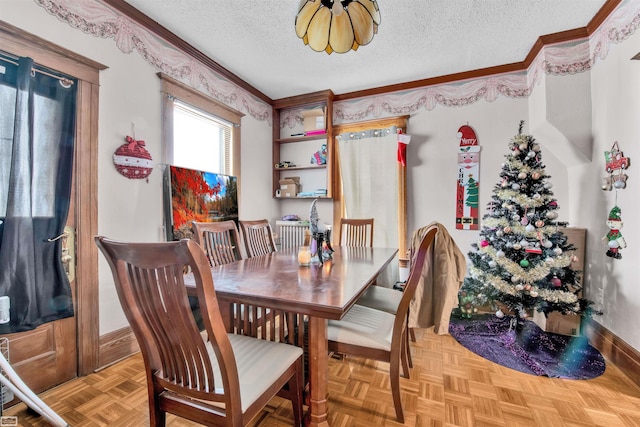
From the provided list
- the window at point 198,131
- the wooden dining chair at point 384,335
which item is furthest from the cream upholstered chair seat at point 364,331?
the window at point 198,131

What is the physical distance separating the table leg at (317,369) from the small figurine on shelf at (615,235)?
226cm

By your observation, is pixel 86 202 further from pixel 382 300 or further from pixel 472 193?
pixel 472 193

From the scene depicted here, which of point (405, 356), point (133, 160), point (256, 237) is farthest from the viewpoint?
point (256, 237)

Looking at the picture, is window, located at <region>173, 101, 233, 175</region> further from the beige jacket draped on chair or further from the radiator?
the beige jacket draped on chair

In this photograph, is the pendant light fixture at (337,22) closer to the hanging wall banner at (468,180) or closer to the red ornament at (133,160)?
the red ornament at (133,160)

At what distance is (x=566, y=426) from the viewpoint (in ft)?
4.69

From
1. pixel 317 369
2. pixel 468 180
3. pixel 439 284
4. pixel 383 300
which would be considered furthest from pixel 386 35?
pixel 317 369

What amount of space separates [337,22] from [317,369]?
176 cm

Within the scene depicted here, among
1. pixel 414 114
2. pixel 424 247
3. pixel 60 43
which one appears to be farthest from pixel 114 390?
pixel 414 114

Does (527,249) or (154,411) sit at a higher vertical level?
(527,249)

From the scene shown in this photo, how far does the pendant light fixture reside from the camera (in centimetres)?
142

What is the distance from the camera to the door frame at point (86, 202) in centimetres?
186

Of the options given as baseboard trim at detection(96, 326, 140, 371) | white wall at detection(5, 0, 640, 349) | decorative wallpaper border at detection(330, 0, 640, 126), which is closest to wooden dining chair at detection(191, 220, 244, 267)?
white wall at detection(5, 0, 640, 349)

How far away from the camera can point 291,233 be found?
3875mm
